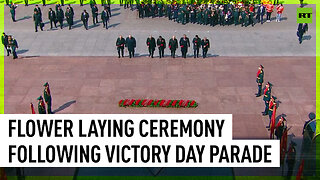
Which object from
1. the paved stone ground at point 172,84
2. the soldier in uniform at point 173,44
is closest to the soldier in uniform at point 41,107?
the paved stone ground at point 172,84

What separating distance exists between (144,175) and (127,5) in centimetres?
2183

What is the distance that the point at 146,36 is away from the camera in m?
32.2

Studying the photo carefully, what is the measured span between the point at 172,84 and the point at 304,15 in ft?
48.1

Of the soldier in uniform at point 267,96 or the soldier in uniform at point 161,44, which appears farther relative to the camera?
the soldier in uniform at point 161,44

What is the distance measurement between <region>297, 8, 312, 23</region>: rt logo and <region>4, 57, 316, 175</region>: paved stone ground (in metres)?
6.75

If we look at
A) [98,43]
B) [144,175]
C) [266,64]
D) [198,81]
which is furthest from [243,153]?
[98,43]

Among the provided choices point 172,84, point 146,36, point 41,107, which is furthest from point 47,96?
point 146,36

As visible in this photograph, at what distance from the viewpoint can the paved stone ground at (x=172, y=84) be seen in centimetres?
2300

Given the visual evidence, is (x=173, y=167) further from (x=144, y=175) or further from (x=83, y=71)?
(x=83, y=71)

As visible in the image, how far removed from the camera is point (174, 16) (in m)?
34.9

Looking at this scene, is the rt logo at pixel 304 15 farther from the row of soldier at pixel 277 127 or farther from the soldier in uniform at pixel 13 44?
the soldier in uniform at pixel 13 44

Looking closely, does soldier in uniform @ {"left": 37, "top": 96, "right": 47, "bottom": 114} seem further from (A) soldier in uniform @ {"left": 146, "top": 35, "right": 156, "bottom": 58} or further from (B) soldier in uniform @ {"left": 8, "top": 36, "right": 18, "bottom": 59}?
(A) soldier in uniform @ {"left": 146, "top": 35, "right": 156, "bottom": 58}

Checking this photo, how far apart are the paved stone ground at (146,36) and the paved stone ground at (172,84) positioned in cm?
122

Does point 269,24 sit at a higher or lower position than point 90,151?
higher
